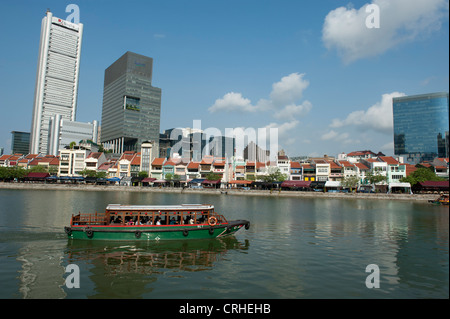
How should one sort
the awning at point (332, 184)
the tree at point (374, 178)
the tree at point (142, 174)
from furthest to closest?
the tree at point (142, 174), the awning at point (332, 184), the tree at point (374, 178)

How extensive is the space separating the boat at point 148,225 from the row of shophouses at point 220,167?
214ft

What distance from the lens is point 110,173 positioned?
96.7 meters

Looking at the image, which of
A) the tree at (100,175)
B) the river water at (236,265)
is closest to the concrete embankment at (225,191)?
the tree at (100,175)

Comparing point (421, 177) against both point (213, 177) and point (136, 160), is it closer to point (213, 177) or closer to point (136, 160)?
point (213, 177)

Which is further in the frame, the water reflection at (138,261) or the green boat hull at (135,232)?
the green boat hull at (135,232)

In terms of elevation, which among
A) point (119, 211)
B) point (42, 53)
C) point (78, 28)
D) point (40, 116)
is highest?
point (78, 28)

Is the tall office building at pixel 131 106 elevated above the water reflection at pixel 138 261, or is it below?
above

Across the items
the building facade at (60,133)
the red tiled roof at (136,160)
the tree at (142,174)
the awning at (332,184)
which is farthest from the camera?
the building facade at (60,133)

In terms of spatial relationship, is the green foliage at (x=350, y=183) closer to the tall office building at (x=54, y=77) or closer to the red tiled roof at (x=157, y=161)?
the red tiled roof at (x=157, y=161)

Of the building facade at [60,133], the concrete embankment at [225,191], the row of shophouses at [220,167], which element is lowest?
the concrete embankment at [225,191]

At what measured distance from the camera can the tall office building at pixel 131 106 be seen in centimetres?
16700

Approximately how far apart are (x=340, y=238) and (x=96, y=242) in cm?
1797
